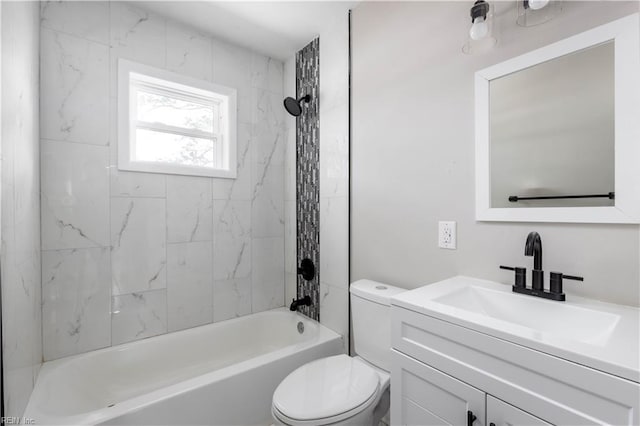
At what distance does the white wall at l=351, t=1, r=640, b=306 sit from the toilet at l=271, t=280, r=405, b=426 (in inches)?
9.3

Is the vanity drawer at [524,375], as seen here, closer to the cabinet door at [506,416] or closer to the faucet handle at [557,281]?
the cabinet door at [506,416]

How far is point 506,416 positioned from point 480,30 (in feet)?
4.40

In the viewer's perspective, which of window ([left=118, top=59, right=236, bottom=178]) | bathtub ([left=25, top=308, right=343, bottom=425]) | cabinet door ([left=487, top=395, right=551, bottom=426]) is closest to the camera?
cabinet door ([left=487, top=395, right=551, bottom=426])

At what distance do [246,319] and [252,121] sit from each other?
5.15ft

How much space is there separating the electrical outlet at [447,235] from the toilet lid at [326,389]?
2.25 feet

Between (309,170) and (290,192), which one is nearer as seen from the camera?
(309,170)

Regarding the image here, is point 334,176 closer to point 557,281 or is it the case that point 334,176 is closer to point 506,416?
point 557,281

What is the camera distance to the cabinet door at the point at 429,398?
2.83 ft

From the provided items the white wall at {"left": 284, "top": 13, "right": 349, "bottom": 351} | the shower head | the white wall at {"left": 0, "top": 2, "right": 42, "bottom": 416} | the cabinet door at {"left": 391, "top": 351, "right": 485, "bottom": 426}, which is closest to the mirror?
the cabinet door at {"left": 391, "top": 351, "right": 485, "bottom": 426}

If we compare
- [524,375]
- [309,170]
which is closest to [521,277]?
[524,375]

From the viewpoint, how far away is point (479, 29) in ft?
3.94

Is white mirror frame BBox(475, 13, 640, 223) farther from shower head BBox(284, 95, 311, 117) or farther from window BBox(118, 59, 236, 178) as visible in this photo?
window BBox(118, 59, 236, 178)

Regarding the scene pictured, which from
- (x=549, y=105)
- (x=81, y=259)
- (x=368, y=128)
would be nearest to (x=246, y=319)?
(x=81, y=259)

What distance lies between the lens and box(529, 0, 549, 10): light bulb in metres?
1.04
